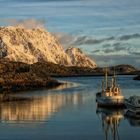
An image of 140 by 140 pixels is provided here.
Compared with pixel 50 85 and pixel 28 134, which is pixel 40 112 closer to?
pixel 28 134

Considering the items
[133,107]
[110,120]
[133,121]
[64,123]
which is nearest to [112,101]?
[133,107]

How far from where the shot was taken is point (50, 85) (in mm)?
166750

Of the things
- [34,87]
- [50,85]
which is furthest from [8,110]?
[50,85]

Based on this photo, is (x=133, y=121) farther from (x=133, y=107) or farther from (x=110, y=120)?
(x=133, y=107)

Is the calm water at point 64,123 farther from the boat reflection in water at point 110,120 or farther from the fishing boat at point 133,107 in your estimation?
the fishing boat at point 133,107

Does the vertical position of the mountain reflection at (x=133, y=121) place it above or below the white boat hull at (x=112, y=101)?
below

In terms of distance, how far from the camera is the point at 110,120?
65938 millimetres

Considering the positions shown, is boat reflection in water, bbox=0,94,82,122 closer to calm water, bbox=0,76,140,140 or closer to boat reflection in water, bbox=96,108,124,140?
calm water, bbox=0,76,140,140

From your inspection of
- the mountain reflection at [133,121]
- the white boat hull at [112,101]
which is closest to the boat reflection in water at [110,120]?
the mountain reflection at [133,121]

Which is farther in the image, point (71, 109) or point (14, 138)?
point (71, 109)

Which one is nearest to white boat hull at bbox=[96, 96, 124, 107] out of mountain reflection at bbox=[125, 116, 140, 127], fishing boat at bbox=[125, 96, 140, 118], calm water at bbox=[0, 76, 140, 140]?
calm water at bbox=[0, 76, 140, 140]

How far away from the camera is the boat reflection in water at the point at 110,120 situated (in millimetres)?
53959

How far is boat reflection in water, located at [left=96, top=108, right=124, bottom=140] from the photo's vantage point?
53959 mm

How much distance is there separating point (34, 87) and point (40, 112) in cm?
7400
